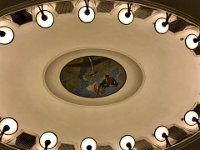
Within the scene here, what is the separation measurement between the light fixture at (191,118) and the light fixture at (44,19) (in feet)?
9.19

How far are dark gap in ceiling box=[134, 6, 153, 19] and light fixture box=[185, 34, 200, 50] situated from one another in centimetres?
73

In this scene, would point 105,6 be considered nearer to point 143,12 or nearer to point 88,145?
point 143,12

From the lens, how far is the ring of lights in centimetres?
697

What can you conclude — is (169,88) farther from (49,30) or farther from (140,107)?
(49,30)

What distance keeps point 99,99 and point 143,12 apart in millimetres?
2250

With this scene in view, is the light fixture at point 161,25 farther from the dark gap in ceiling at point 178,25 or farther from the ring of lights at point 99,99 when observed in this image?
the ring of lights at point 99,99

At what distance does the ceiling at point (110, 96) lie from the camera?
20.4 feet

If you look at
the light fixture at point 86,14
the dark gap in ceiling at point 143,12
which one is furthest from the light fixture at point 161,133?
the light fixture at point 86,14

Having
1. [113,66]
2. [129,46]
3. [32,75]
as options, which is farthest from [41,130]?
[129,46]

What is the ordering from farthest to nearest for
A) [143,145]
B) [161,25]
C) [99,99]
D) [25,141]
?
[99,99]
[143,145]
[25,141]
[161,25]

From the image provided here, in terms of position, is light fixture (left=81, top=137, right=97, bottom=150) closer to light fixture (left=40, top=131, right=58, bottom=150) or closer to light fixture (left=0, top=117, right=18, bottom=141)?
light fixture (left=40, top=131, right=58, bottom=150)

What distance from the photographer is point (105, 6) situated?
19.3 ft

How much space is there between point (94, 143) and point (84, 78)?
1.44 m

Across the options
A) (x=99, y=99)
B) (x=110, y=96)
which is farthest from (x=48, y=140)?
(x=110, y=96)
